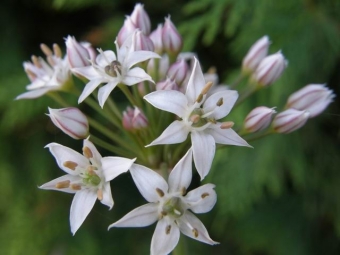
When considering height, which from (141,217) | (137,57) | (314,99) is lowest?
(314,99)

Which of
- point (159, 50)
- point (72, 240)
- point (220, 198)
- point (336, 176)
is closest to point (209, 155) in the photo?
point (159, 50)

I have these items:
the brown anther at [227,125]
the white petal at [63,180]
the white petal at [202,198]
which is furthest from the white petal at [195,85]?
the white petal at [63,180]

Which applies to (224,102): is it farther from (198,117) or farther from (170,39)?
(170,39)

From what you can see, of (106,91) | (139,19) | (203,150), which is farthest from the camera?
(139,19)

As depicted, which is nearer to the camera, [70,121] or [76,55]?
[70,121]

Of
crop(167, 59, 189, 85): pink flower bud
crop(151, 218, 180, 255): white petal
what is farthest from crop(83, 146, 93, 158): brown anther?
crop(167, 59, 189, 85): pink flower bud

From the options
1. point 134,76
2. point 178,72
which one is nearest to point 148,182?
point 134,76
